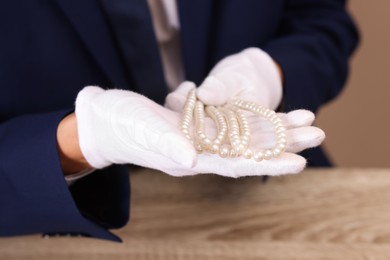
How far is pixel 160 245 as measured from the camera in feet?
1.62

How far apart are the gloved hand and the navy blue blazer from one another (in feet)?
0.46

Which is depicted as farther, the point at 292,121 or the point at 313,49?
the point at 313,49

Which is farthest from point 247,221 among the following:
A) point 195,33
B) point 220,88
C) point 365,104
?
point 365,104

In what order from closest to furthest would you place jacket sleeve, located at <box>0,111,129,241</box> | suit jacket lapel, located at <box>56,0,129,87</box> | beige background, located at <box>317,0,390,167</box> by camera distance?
jacket sleeve, located at <box>0,111,129,241</box>
suit jacket lapel, located at <box>56,0,129,87</box>
beige background, located at <box>317,0,390,167</box>

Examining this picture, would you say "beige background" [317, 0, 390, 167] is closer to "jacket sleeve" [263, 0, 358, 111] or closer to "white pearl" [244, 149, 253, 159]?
"jacket sleeve" [263, 0, 358, 111]

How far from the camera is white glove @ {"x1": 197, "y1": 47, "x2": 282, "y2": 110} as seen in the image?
0.48 m

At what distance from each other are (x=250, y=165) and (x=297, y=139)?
0.16ft

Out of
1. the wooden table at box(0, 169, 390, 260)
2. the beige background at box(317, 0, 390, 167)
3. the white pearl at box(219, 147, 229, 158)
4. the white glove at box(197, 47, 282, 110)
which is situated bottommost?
the beige background at box(317, 0, 390, 167)

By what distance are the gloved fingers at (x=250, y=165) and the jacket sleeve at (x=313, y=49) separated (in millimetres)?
246

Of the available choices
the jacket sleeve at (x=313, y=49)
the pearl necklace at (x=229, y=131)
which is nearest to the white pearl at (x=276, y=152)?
the pearl necklace at (x=229, y=131)

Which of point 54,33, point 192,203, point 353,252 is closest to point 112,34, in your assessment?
point 54,33

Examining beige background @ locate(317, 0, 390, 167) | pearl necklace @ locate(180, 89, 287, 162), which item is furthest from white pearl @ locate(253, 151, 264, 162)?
beige background @ locate(317, 0, 390, 167)

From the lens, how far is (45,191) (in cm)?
45

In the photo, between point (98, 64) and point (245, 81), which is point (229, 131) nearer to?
point (245, 81)
